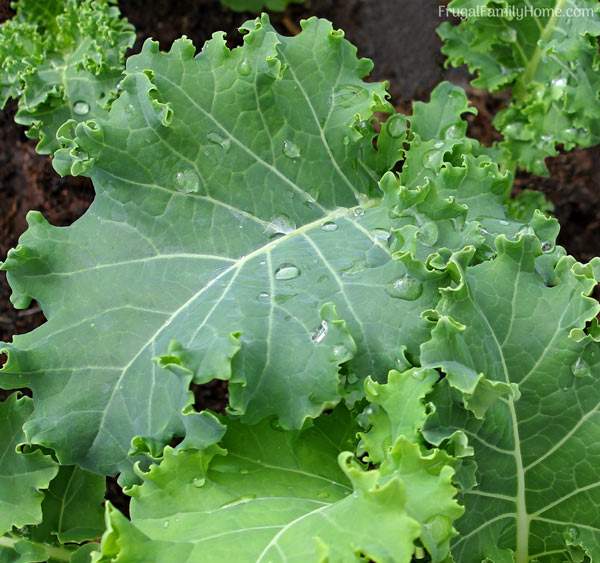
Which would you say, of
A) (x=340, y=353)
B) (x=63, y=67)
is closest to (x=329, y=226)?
(x=340, y=353)

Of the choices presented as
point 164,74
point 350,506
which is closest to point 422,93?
point 164,74

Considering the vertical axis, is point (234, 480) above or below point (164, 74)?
below

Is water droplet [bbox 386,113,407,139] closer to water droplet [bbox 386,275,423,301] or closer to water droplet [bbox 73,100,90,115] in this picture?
water droplet [bbox 386,275,423,301]

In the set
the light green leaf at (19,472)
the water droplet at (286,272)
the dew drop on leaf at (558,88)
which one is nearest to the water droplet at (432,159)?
the water droplet at (286,272)

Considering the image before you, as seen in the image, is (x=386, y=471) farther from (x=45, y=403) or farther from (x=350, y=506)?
(x=45, y=403)

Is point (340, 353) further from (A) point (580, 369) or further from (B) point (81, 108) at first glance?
(B) point (81, 108)

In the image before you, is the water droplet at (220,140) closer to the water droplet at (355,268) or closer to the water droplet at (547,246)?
the water droplet at (355,268)
